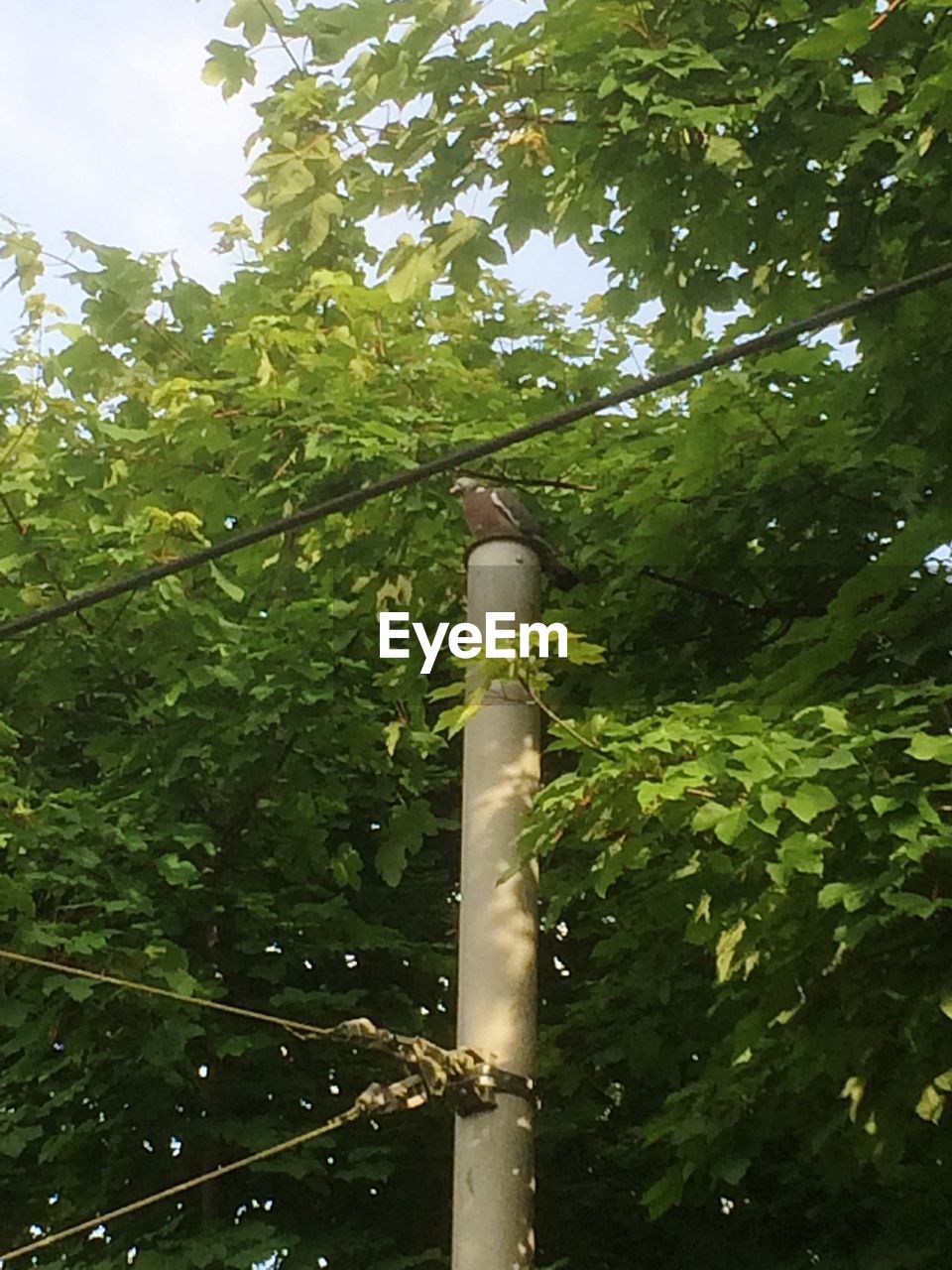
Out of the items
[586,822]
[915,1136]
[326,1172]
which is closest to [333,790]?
[326,1172]

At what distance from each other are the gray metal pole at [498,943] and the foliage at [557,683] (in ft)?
0.45

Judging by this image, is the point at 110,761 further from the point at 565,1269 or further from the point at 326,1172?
the point at 565,1269

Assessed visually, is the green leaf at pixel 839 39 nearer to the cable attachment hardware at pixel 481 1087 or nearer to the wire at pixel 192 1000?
the cable attachment hardware at pixel 481 1087

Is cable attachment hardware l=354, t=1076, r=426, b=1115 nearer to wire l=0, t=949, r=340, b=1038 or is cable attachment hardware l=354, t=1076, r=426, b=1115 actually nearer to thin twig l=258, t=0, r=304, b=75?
wire l=0, t=949, r=340, b=1038

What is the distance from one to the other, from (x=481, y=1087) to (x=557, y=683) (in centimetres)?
195

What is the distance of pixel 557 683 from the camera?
546 centimetres

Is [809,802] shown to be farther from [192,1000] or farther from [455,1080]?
[192,1000]

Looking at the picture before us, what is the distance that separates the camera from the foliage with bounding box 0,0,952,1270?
4.11m

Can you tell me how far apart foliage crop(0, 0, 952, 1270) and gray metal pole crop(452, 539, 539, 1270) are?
137 millimetres

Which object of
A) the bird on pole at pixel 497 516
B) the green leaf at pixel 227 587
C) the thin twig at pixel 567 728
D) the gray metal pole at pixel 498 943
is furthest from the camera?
the green leaf at pixel 227 587

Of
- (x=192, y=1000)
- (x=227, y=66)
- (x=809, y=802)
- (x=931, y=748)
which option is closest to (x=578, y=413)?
(x=809, y=802)

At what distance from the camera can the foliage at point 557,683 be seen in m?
4.11

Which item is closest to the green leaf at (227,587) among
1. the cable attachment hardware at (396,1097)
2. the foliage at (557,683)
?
the foliage at (557,683)

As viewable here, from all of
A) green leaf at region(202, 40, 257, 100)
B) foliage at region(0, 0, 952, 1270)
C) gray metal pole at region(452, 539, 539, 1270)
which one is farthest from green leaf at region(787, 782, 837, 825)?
green leaf at region(202, 40, 257, 100)
